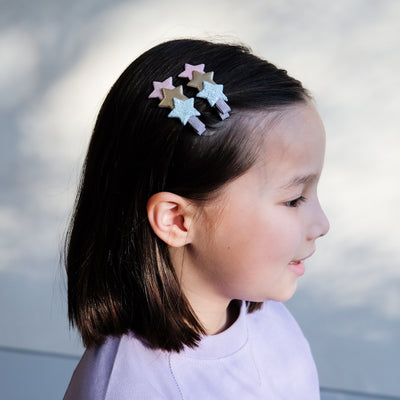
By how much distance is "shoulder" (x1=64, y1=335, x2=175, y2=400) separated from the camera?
722 millimetres

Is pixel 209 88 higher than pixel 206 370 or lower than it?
higher

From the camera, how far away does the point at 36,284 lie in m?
1.65

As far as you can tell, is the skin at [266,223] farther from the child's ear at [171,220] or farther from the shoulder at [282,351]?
the shoulder at [282,351]

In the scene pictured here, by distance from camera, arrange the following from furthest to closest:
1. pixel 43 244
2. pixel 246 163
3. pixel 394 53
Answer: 1. pixel 43 244
2. pixel 394 53
3. pixel 246 163

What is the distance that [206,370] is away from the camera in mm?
785

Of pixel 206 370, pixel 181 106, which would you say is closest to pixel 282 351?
pixel 206 370

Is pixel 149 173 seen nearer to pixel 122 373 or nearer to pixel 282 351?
pixel 122 373

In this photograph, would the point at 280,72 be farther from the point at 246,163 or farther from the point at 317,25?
the point at 317,25

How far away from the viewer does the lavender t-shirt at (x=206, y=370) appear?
0.74 metres

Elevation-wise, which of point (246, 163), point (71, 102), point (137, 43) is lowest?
point (246, 163)

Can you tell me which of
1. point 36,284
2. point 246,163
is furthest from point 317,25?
point 36,284

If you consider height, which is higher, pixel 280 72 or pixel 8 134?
pixel 8 134

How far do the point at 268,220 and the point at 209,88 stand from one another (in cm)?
16

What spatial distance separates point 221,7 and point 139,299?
0.85m
